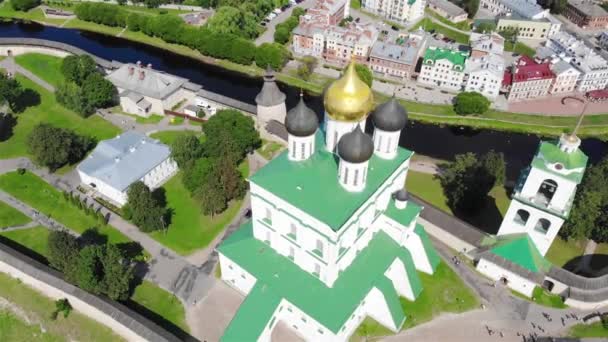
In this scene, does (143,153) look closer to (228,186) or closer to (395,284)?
(228,186)

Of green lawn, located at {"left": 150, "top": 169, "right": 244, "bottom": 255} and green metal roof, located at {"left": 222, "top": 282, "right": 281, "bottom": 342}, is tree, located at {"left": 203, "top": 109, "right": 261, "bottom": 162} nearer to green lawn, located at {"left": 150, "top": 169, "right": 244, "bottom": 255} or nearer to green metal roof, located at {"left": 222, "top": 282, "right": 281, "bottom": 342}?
green lawn, located at {"left": 150, "top": 169, "right": 244, "bottom": 255}

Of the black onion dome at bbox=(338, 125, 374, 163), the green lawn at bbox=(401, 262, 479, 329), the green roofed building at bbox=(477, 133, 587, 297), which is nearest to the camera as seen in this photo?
the black onion dome at bbox=(338, 125, 374, 163)

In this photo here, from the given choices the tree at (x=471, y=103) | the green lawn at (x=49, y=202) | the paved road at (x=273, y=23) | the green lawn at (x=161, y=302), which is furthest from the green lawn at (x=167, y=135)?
the tree at (x=471, y=103)

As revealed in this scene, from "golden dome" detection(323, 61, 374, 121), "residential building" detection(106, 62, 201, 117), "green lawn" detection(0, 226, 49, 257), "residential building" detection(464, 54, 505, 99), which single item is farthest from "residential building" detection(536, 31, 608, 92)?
"green lawn" detection(0, 226, 49, 257)

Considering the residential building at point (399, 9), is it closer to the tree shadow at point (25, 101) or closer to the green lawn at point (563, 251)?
the green lawn at point (563, 251)

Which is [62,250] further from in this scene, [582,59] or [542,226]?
[582,59]

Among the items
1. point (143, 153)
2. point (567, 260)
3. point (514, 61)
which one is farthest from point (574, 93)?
point (143, 153)
